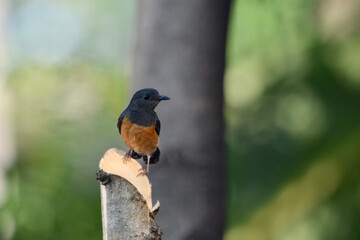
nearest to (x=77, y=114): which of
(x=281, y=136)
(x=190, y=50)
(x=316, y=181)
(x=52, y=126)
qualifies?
(x=52, y=126)

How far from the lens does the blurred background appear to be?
3887mm

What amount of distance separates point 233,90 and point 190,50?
2.58 m

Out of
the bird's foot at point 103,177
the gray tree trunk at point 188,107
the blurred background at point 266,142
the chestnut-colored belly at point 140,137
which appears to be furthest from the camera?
the blurred background at point 266,142

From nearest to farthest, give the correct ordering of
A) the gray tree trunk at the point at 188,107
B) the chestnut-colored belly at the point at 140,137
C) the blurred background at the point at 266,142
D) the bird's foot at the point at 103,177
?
the bird's foot at the point at 103,177
the chestnut-colored belly at the point at 140,137
the gray tree trunk at the point at 188,107
the blurred background at the point at 266,142

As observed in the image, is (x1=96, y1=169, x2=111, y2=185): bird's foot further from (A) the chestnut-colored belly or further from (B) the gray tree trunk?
(B) the gray tree trunk

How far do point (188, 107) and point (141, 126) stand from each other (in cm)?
88

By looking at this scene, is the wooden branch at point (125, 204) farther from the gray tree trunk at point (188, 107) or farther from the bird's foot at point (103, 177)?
the gray tree trunk at point (188, 107)

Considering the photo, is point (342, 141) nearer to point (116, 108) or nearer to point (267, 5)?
point (267, 5)

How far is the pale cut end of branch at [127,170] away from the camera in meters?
1.10

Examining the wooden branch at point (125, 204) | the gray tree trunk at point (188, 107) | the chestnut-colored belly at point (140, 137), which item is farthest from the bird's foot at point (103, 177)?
the gray tree trunk at point (188, 107)

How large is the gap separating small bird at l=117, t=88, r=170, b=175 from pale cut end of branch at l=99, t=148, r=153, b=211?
13 millimetres

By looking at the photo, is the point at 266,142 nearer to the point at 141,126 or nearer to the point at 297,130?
the point at 297,130

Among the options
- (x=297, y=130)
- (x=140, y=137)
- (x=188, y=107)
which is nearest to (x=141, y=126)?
(x=140, y=137)

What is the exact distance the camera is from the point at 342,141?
4020 mm
